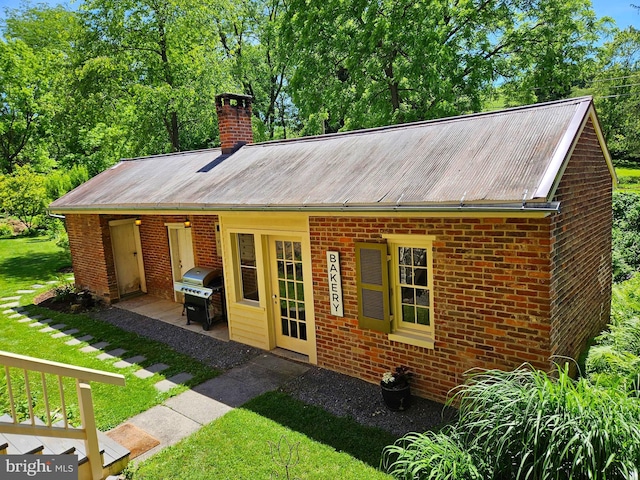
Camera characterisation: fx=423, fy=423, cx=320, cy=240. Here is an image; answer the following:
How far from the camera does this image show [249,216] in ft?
24.9

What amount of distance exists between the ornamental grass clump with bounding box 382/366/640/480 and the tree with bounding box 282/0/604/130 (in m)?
12.0

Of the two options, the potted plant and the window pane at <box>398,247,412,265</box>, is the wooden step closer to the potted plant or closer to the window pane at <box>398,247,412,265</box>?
the potted plant

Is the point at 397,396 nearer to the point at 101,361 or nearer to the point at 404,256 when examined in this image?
the point at 404,256

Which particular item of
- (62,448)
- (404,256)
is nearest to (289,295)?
(404,256)

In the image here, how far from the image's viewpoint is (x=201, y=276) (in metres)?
9.25

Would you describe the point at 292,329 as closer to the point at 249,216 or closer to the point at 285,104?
the point at 249,216

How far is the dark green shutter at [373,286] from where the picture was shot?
19.3 ft

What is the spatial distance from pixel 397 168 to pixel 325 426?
141 inches

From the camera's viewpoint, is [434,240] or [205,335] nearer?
[434,240]

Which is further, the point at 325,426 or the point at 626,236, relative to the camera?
the point at 626,236

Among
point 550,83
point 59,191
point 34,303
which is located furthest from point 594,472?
point 59,191

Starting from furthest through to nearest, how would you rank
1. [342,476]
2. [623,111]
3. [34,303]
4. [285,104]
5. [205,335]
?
[623,111] → [285,104] → [34,303] → [205,335] → [342,476]

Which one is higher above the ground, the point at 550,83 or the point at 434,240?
the point at 550,83

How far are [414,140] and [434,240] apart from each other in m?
2.16
